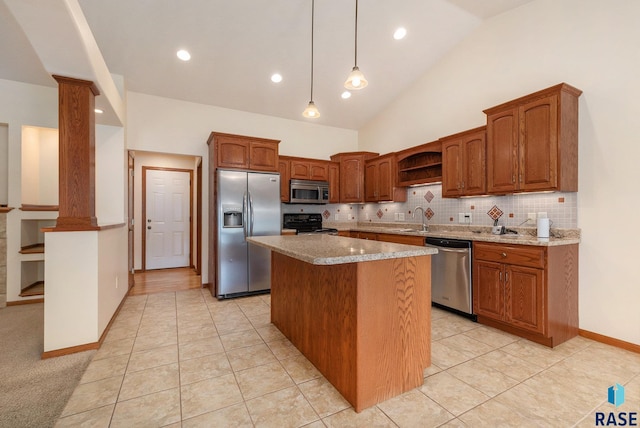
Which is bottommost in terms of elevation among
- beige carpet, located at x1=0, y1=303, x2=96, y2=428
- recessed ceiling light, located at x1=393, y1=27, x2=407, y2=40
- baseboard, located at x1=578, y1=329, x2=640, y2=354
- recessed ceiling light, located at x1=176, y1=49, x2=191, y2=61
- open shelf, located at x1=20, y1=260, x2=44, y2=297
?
beige carpet, located at x1=0, y1=303, x2=96, y2=428

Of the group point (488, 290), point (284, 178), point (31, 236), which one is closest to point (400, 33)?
point (284, 178)

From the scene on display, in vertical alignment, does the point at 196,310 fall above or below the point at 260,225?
below

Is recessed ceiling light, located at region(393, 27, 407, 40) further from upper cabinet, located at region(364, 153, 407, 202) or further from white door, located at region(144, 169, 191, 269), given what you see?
white door, located at region(144, 169, 191, 269)

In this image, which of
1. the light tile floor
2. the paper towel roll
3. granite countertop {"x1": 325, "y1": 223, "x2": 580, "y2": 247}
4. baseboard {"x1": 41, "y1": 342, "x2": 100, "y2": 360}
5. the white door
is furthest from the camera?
the white door

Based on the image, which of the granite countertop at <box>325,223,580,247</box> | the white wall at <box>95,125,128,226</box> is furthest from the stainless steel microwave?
the white wall at <box>95,125,128,226</box>

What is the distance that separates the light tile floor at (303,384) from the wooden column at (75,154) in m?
1.20

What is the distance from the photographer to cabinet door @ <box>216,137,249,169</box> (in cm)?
404

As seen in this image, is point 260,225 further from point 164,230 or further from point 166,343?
point 164,230

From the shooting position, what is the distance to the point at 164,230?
19.8 feet

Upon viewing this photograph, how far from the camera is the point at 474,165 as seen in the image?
11.5 feet

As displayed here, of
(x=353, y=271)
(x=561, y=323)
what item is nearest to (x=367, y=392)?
(x=353, y=271)

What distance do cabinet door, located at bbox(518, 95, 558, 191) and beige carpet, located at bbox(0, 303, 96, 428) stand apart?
417cm

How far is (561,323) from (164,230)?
6.51m

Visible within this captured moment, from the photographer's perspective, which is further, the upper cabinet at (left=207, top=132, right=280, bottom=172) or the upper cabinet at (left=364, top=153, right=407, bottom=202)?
the upper cabinet at (left=364, top=153, right=407, bottom=202)
